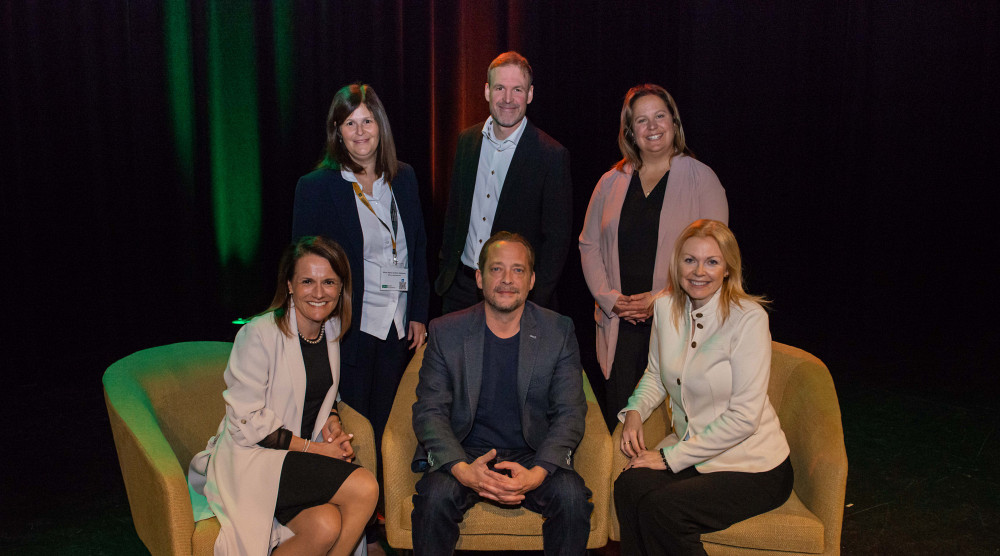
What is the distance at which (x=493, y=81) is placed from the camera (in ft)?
10.3

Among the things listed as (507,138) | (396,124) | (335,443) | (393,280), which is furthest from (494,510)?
(396,124)

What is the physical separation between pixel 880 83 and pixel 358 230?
15.5 ft

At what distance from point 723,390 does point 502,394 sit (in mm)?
702

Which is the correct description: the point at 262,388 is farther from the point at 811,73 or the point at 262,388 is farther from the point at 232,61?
the point at 811,73

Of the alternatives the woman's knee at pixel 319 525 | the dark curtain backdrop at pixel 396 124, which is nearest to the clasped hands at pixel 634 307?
the woman's knee at pixel 319 525

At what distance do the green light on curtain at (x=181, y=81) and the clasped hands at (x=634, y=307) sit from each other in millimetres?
3524

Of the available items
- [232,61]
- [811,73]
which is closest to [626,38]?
[811,73]

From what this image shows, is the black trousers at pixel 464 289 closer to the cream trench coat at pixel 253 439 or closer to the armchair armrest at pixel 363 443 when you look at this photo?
the armchair armrest at pixel 363 443

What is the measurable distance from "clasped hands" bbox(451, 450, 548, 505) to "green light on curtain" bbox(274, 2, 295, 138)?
3.67 m

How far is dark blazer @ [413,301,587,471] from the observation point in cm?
263

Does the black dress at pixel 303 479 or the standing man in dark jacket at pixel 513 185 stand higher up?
the standing man in dark jacket at pixel 513 185

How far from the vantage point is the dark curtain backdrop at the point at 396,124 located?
521cm

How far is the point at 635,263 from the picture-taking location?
125 inches

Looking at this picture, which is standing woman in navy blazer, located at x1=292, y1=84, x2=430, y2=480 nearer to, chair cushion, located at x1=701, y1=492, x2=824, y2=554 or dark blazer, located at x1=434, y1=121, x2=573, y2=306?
dark blazer, located at x1=434, y1=121, x2=573, y2=306
